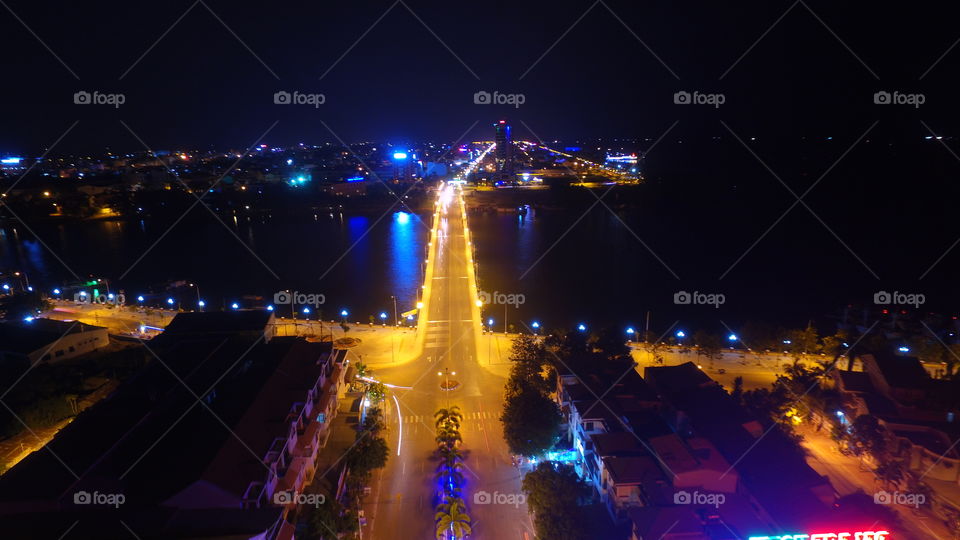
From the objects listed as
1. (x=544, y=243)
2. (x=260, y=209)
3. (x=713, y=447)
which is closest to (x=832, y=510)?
(x=713, y=447)

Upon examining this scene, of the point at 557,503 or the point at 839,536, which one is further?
the point at 557,503

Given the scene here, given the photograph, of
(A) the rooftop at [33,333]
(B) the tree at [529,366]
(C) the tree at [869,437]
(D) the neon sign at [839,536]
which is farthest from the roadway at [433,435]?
(A) the rooftop at [33,333]

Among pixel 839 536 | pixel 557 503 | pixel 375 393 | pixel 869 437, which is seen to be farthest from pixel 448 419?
pixel 869 437

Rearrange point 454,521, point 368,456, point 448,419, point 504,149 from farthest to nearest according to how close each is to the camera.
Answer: point 504,149 → point 448,419 → point 368,456 → point 454,521

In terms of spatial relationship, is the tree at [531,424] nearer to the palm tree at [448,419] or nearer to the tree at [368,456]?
the palm tree at [448,419]

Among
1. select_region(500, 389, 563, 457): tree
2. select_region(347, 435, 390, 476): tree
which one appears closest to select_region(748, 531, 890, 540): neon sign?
select_region(500, 389, 563, 457): tree

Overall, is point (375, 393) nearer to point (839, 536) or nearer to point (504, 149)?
point (839, 536)
